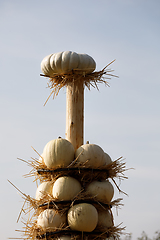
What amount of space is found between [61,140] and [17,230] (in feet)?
4.98

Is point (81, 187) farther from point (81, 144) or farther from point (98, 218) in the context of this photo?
point (81, 144)

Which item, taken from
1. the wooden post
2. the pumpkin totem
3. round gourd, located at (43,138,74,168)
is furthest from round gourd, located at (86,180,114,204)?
the wooden post

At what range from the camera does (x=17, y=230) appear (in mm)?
5793

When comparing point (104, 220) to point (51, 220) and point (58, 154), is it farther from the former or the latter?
point (58, 154)

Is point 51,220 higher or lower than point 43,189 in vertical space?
lower

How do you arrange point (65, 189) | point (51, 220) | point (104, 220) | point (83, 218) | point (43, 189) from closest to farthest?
point (83, 218), point (51, 220), point (65, 189), point (104, 220), point (43, 189)

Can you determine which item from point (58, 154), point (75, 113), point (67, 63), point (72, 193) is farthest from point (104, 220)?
point (67, 63)

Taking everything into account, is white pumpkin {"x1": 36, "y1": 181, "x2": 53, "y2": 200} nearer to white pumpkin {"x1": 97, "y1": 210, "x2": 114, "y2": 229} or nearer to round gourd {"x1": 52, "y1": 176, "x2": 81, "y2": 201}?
round gourd {"x1": 52, "y1": 176, "x2": 81, "y2": 201}

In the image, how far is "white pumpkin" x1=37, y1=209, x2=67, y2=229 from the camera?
557 centimetres

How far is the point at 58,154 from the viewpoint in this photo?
232 inches

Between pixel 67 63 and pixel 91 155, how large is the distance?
1.71 metres

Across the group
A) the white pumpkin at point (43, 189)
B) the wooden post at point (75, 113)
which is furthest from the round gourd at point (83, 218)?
the wooden post at point (75, 113)

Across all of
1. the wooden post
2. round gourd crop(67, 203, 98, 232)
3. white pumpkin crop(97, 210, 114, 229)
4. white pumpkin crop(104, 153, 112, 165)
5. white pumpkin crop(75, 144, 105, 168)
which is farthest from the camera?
the wooden post

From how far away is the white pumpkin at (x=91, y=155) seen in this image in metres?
5.93
